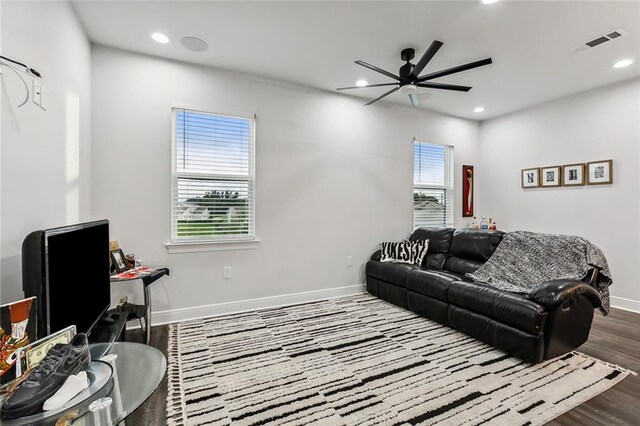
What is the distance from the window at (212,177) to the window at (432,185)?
8.93 feet

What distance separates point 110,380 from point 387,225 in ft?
12.9

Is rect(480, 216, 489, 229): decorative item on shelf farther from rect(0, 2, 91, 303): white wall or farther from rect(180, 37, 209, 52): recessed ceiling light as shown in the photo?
rect(0, 2, 91, 303): white wall

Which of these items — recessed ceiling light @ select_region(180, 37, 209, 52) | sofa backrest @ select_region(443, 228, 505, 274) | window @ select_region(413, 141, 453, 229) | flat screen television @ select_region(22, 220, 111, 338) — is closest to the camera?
flat screen television @ select_region(22, 220, 111, 338)

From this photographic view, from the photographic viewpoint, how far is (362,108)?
442 cm

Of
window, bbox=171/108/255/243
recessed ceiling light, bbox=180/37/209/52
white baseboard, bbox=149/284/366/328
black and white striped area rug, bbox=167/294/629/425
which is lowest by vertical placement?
black and white striped area rug, bbox=167/294/629/425

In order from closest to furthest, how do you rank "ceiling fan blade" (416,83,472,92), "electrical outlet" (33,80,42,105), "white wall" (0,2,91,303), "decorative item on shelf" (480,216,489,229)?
1. "white wall" (0,2,91,303)
2. "electrical outlet" (33,80,42,105)
3. "ceiling fan blade" (416,83,472,92)
4. "decorative item on shelf" (480,216,489,229)

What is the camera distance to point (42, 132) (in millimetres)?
1810

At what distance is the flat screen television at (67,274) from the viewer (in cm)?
116

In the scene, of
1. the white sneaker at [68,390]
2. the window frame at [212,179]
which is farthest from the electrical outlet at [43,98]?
the white sneaker at [68,390]

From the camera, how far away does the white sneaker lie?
923mm

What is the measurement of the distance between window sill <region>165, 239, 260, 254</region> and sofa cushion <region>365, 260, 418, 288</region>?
1.60m

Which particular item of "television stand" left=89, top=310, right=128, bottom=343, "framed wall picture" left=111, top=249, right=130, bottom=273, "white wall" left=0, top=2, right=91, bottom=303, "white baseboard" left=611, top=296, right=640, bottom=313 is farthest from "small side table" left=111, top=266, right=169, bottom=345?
"white baseboard" left=611, top=296, right=640, bottom=313

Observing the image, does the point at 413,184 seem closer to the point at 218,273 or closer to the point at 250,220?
the point at 250,220

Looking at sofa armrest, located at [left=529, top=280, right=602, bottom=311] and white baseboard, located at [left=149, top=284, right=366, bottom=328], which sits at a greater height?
sofa armrest, located at [left=529, top=280, right=602, bottom=311]
